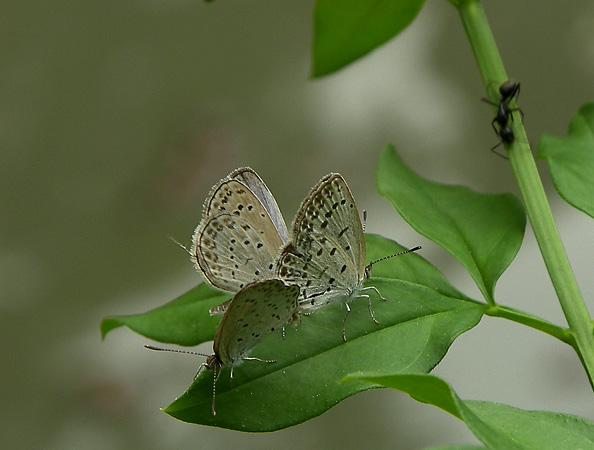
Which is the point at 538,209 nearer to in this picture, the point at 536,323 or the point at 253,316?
the point at 536,323

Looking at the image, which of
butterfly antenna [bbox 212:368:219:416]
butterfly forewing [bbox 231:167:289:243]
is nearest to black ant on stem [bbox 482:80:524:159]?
butterfly forewing [bbox 231:167:289:243]

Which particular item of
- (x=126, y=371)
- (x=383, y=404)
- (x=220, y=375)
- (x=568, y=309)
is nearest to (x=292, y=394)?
(x=220, y=375)

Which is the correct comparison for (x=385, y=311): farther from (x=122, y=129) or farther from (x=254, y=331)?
(x=122, y=129)

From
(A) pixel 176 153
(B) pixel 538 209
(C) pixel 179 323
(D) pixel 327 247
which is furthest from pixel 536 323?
(A) pixel 176 153

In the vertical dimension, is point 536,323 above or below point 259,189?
below

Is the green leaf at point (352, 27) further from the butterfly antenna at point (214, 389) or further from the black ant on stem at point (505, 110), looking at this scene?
the butterfly antenna at point (214, 389)

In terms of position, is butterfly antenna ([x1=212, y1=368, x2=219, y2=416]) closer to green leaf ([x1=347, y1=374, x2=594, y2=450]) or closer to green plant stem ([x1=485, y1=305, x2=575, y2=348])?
green leaf ([x1=347, y1=374, x2=594, y2=450])

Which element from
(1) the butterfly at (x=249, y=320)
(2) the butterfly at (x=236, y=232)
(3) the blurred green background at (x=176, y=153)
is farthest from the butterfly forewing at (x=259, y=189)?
(3) the blurred green background at (x=176, y=153)
